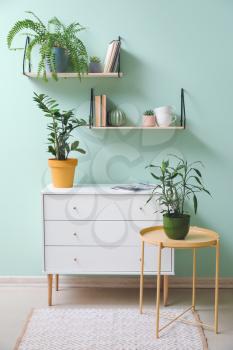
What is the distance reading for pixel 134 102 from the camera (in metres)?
3.43

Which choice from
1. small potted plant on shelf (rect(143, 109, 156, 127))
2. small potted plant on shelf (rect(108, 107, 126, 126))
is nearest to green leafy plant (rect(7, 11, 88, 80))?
small potted plant on shelf (rect(108, 107, 126, 126))

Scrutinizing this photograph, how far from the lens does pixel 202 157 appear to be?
3447mm

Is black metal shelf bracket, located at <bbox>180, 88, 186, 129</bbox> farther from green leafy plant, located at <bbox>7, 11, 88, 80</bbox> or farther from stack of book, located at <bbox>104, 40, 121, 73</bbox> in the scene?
green leafy plant, located at <bbox>7, 11, 88, 80</bbox>

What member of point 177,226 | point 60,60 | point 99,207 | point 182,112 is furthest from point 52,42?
point 177,226

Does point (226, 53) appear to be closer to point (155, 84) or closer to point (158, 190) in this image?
point (155, 84)

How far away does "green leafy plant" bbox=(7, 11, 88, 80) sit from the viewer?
315 centimetres

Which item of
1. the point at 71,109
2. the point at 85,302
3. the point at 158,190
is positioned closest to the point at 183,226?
the point at 158,190

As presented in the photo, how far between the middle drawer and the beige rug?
17.4 inches

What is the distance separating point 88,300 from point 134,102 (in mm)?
1448

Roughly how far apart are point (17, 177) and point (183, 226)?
1398 mm

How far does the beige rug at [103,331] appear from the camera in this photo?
2.59 meters

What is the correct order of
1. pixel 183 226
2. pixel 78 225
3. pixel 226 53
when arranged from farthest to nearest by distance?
pixel 226 53, pixel 78 225, pixel 183 226

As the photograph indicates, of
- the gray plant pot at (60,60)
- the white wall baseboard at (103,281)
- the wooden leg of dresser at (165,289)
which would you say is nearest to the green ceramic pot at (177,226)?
the wooden leg of dresser at (165,289)

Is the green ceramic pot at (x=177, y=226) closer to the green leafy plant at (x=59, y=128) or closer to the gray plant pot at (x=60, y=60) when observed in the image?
the green leafy plant at (x=59, y=128)
